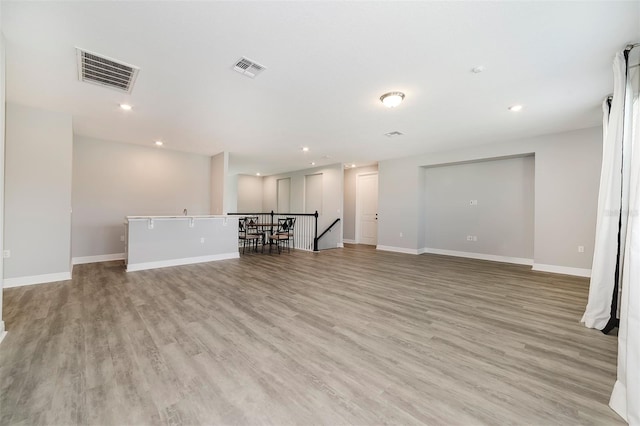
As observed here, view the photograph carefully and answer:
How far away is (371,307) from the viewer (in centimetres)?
309

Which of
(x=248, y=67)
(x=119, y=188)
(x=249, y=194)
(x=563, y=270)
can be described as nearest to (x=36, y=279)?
(x=119, y=188)

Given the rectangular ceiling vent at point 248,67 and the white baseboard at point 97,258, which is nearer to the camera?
the rectangular ceiling vent at point 248,67

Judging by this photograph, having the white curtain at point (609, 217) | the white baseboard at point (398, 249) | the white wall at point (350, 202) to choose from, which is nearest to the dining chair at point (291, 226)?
the white wall at point (350, 202)

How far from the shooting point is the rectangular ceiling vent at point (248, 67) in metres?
2.62

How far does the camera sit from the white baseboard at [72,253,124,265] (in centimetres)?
548

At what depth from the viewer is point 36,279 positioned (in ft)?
12.8

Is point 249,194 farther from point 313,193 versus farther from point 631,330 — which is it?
point 631,330

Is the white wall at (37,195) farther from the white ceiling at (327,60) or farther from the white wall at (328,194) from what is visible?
the white wall at (328,194)

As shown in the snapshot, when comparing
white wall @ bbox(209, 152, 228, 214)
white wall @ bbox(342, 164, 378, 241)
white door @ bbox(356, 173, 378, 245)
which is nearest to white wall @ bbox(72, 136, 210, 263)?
white wall @ bbox(209, 152, 228, 214)

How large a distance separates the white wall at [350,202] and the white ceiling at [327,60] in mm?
4682

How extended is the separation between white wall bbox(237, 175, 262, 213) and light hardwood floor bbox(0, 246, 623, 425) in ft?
25.0

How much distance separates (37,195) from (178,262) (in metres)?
2.42

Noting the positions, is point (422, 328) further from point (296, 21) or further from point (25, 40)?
point (25, 40)

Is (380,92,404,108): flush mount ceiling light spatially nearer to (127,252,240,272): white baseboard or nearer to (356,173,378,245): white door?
(127,252,240,272): white baseboard
